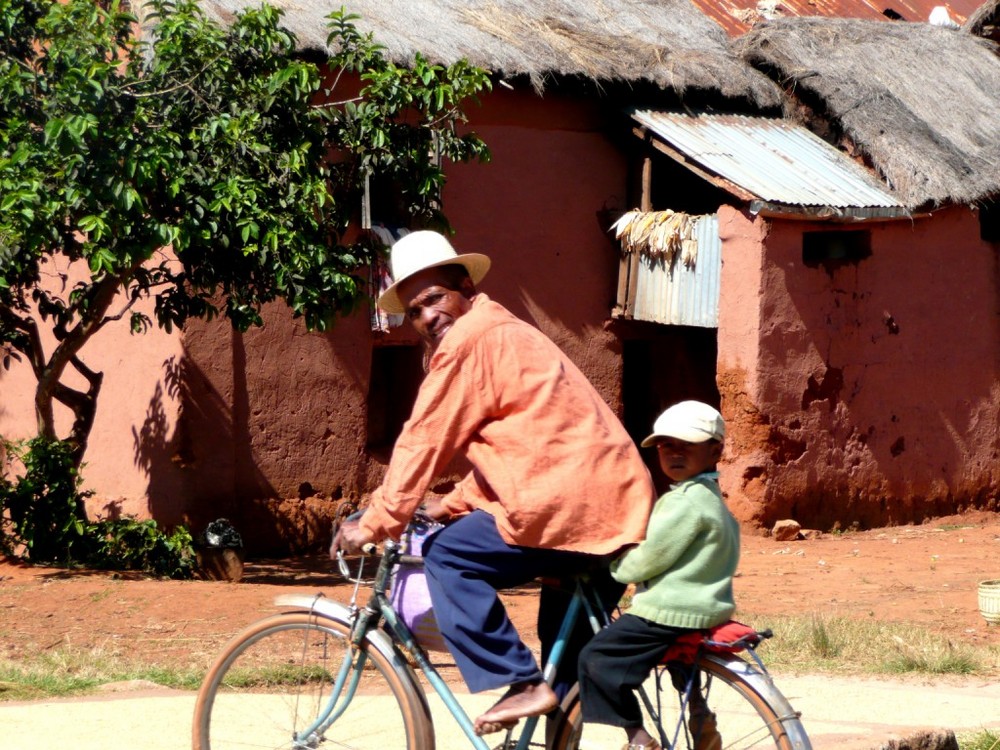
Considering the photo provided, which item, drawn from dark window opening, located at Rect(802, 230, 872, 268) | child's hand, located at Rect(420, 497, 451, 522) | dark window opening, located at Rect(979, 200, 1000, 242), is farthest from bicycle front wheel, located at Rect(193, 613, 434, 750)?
dark window opening, located at Rect(979, 200, 1000, 242)

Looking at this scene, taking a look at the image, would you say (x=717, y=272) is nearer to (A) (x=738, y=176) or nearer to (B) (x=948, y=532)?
(A) (x=738, y=176)

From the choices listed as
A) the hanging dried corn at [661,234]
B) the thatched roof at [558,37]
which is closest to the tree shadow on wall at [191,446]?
the thatched roof at [558,37]

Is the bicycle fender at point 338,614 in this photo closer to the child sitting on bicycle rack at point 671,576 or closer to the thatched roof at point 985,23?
the child sitting on bicycle rack at point 671,576

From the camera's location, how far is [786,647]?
6582 mm

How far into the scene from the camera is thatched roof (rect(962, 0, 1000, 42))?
13578 mm

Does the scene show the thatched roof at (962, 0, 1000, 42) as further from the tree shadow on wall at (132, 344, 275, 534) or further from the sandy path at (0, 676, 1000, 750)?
the sandy path at (0, 676, 1000, 750)

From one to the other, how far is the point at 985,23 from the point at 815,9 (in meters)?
1.94

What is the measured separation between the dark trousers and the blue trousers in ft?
0.47

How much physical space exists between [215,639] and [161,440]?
9.90 feet

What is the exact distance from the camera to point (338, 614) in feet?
12.6

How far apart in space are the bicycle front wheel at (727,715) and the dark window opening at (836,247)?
7585mm

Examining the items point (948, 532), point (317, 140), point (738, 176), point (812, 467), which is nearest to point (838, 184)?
point (738, 176)

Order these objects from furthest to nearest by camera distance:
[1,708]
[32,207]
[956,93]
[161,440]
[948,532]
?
[956,93]
[948,532]
[161,440]
[32,207]
[1,708]

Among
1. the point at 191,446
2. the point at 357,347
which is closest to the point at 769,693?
the point at 191,446
